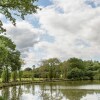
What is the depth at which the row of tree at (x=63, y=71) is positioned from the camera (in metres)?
118

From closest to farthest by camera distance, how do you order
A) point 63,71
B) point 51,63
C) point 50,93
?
point 50,93 → point 51,63 → point 63,71

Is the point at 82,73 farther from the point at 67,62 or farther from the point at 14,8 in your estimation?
the point at 14,8

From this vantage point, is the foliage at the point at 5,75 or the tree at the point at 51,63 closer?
the foliage at the point at 5,75

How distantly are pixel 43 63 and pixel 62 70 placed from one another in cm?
864

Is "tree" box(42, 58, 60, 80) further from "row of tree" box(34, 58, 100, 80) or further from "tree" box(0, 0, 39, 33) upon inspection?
"tree" box(0, 0, 39, 33)

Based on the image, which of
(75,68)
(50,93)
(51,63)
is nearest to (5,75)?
(50,93)

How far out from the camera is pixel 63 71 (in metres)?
125

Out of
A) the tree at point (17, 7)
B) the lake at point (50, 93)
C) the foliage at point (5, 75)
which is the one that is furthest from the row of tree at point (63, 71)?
the tree at point (17, 7)

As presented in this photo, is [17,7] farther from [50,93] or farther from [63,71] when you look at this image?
[63,71]

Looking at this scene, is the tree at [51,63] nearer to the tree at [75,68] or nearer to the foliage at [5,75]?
the tree at [75,68]

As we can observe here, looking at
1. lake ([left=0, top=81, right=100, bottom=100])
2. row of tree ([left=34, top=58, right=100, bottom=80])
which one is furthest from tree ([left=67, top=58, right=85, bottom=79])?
lake ([left=0, top=81, right=100, bottom=100])

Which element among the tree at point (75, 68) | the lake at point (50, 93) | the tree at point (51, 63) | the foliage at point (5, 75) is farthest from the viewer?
the tree at point (75, 68)

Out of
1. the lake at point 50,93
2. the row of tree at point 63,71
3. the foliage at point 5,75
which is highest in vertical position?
the row of tree at point 63,71

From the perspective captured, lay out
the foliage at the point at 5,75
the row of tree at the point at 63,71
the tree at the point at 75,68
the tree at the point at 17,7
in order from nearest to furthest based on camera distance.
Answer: the tree at the point at 17,7
the foliage at the point at 5,75
the row of tree at the point at 63,71
the tree at the point at 75,68
